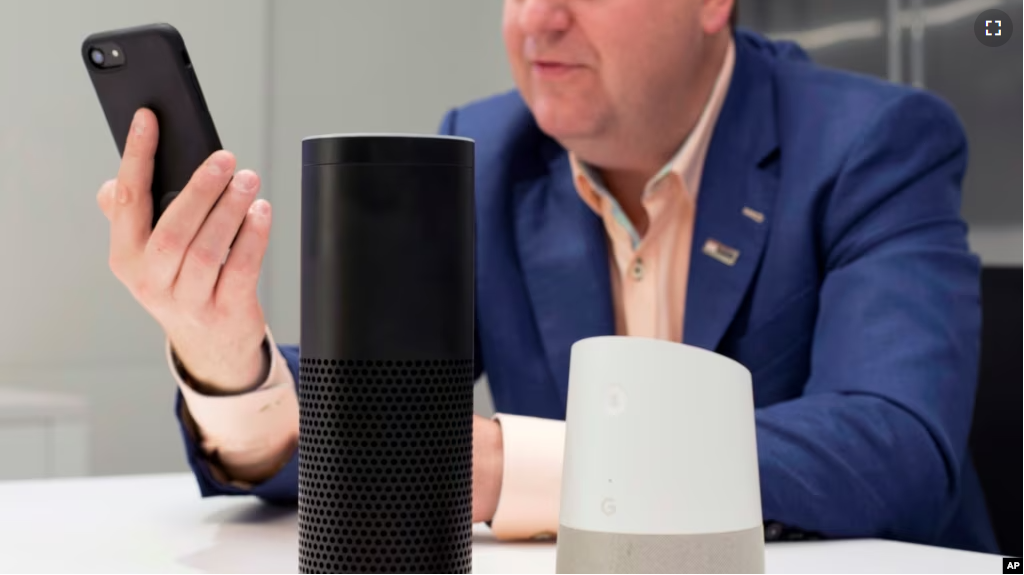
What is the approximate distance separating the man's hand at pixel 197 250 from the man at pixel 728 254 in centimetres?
4

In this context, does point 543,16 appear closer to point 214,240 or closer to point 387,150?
point 214,240

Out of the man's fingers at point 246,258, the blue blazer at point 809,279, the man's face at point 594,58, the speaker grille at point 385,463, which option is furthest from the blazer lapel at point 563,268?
the speaker grille at point 385,463

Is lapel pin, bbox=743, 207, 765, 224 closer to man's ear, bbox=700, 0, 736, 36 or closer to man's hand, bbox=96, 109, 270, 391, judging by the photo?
man's ear, bbox=700, 0, 736, 36

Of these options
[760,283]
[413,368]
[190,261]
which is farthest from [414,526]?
[760,283]

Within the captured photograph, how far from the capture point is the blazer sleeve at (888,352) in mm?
872

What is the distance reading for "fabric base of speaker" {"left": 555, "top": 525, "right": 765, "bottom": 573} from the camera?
0.42m

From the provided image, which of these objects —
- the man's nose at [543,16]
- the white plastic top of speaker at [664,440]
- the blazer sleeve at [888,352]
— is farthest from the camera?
the man's nose at [543,16]

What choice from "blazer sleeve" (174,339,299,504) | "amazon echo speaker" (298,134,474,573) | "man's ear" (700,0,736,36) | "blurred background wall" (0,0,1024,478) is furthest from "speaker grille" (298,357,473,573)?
"blurred background wall" (0,0,1024,478)

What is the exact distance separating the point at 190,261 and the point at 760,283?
702 millimetres

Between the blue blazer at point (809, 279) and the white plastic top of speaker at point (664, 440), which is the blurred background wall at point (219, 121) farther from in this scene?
Answer: the white plastic top of speaker at point (664, 440)

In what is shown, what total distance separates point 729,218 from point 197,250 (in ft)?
2.28

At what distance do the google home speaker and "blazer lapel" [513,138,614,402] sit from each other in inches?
33.7

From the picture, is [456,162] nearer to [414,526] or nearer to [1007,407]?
[414,526]

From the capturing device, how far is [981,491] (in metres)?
1.38
